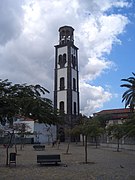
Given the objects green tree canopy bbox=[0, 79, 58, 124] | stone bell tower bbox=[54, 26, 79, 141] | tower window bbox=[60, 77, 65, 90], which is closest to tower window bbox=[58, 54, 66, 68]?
stone bell tower bbox=[54, 26, 79, 141]

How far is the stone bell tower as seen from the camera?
75250mm

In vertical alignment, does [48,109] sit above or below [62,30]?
below

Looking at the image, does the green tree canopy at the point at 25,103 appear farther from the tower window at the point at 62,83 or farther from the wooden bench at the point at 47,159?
the tower window at the point at 62,83

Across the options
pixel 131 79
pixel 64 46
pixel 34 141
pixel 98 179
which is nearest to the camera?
pixel 98 179

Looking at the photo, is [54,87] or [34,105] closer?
[34,105]

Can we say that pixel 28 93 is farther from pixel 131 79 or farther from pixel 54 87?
pixel 54 87

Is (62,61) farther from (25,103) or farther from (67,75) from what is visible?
→ (25,103)

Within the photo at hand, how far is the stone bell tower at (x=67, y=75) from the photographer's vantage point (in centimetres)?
7525

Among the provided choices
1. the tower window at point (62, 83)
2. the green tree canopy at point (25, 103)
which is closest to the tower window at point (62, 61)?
the tower window at point (62, 83)

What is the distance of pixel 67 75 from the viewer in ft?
250

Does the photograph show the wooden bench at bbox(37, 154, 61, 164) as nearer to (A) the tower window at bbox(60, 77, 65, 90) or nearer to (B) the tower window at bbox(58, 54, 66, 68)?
(A) the tower window at bbox(60, 77, 65, 90)

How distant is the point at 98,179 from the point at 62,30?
68.4 metres

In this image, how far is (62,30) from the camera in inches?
3159

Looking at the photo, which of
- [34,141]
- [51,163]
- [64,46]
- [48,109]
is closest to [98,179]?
[48,109]
